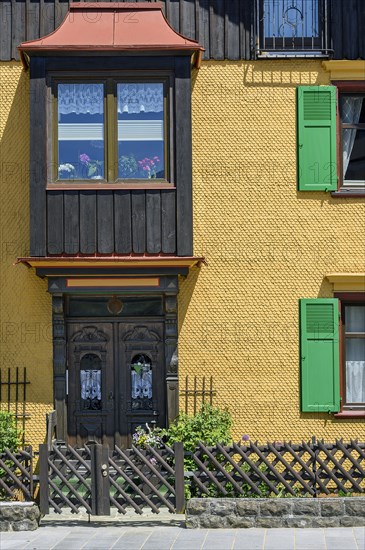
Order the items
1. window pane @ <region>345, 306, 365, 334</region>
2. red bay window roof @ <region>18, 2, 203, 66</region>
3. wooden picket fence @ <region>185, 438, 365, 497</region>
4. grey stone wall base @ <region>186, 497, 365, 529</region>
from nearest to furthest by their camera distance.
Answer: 1. grey stone wall base @ <region>186, 497, 365, 529</region>
2. wooden picket fence @ <region>185, 438, 365, 497</region>
3. red bay window roof @ <region>18, 2, 203, 66</region>
4. window pane @ <region>345, 306, 365, 334</region>

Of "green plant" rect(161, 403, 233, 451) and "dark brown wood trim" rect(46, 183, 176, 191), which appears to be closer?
"green plant" rect(161, 403, 233, 451)

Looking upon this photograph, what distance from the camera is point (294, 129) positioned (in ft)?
56.2

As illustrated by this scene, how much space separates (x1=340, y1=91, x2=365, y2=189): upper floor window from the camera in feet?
56.6

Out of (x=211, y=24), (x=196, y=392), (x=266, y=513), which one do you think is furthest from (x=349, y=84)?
(x=266, y=513)

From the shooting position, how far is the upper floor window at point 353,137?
56.6 ft

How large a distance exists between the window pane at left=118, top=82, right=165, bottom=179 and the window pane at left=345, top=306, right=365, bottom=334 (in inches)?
139

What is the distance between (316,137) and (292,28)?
5.81 feet

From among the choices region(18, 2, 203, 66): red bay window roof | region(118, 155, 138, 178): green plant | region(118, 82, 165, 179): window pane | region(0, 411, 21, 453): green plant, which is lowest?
region(0, 411, 21, 453): green plant

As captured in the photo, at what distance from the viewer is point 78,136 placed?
16.7 metres

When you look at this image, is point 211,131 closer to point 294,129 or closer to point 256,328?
point 294,129

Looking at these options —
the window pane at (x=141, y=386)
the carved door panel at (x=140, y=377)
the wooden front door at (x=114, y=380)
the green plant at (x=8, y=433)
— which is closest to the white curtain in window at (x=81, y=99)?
the wooden front door at (x=114, y=380)

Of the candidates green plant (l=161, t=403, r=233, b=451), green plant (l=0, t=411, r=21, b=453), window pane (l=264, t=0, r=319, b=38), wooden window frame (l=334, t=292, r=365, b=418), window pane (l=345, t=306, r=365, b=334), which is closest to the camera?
green plant (l=161, t=403, r=233, b=451)

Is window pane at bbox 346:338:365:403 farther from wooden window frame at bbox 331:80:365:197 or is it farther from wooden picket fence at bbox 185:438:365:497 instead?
wooden picket fence at bbox 185:438:365:497

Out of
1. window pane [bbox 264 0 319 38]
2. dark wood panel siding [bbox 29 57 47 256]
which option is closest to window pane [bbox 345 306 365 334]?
window pane [bbox 264 0 319 38]
